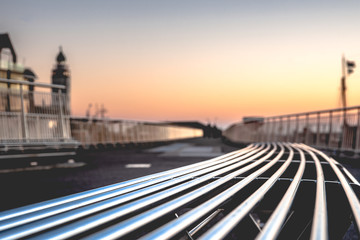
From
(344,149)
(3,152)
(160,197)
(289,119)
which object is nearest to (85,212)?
(160,197)

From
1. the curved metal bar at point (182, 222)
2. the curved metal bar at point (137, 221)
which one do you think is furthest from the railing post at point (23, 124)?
the curved metal bar at point (182, 222)

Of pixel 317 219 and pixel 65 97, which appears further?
pixel 65 97

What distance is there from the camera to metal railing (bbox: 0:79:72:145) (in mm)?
9844

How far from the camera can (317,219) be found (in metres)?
1.52

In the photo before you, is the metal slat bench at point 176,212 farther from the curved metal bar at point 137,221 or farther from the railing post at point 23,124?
the railing post at point 23,124

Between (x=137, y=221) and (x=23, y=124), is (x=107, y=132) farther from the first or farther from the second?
(x=137, y=221)

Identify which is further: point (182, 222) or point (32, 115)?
point (32, 115)

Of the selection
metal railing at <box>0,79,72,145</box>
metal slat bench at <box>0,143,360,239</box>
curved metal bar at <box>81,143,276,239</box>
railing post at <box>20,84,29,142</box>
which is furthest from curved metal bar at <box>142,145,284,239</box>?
railing post at <box>20,84,29,142</box>

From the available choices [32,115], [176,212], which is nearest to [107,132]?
[32,115]

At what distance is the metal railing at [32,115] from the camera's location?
984cm

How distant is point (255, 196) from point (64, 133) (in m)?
9.95

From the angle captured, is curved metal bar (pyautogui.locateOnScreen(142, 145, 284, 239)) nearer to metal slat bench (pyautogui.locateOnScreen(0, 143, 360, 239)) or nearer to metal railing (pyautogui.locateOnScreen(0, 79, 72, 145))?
metal slat bench (pyautogui.locateOnScreen(0, 143, 360, 239))

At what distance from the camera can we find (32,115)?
10.4 metres

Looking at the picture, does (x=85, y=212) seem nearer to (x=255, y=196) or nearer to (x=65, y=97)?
(x=255, y=196)
